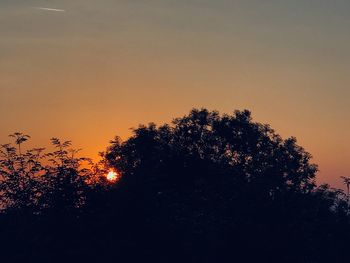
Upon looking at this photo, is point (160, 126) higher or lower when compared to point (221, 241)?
higher

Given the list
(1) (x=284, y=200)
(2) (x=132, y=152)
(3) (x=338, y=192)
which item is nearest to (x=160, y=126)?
(2) (x=132, y=152)

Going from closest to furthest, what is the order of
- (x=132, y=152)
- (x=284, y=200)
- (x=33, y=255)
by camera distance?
(x=33, y=255) → (x=284, y=200) → (x=132, y=152)

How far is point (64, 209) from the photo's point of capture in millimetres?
39219

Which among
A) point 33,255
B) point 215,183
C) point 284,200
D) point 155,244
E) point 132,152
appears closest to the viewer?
point 33,255

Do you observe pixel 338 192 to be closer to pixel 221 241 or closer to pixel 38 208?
pixel 221 241

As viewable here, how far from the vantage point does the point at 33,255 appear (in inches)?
1431

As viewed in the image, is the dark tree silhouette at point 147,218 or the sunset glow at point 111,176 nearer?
the dark tree silhouette at point 147,218

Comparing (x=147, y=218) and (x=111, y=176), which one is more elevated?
(x=111, y=176)

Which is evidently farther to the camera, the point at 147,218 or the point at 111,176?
the point at 111,176

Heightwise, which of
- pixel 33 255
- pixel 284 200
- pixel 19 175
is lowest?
pixel 33 255

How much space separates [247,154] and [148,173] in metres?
29.9

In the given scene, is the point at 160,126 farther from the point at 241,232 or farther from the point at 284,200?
the point at 241,232

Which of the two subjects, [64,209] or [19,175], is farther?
[19,175]

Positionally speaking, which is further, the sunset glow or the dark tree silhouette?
the sunset glow
